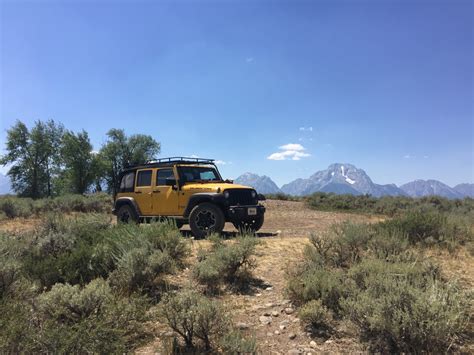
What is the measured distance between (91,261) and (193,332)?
2597mm

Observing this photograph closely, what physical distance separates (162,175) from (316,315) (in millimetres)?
7061

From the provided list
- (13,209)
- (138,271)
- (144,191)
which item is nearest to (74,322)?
(138,271)

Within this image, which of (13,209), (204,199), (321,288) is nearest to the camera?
(321,288)

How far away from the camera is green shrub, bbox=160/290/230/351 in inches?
148

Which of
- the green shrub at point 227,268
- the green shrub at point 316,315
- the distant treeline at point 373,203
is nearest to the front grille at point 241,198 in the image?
the green shrub at point 227,268

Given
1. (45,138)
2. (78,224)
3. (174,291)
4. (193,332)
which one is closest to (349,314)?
(193,332)

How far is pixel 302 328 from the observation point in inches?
162

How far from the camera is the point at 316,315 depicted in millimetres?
4059

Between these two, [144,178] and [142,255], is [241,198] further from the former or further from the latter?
[142,255]

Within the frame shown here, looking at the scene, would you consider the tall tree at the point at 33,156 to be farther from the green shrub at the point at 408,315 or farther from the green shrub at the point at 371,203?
the green shrub at the point at 408,315

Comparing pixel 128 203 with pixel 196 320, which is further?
pixel 128 203

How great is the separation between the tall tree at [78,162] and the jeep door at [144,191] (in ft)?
148

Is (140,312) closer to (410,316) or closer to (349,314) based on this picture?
(349,314)

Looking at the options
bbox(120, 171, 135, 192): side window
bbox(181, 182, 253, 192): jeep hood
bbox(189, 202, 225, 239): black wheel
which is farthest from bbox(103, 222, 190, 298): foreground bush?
bbox(120, 171, 135, 192): side window
